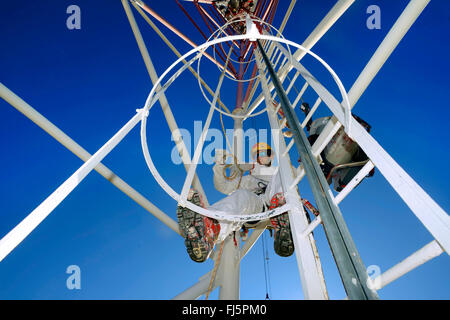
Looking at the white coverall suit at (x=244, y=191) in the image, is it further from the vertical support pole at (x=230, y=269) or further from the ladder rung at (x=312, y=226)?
the ladder rung at (x=312, y=226)

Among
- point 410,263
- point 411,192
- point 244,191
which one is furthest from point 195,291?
point 411,192

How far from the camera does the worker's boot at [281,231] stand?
250cm

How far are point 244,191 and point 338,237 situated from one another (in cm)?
226

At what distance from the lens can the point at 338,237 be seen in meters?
0.85

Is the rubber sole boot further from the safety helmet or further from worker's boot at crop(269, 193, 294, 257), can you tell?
the safety helmet

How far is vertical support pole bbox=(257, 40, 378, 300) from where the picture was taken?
74 centimetres

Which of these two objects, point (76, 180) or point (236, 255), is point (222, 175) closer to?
point (236, 255)

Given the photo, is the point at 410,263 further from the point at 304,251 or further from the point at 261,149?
the point at 261,149

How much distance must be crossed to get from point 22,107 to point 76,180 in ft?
6.78

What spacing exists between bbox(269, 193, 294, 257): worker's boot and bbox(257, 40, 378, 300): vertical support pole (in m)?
1.45

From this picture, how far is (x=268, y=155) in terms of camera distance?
4730mm

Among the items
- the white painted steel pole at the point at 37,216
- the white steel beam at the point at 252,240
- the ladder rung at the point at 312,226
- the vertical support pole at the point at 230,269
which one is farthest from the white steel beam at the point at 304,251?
the white steel beam at the point at 252,240
